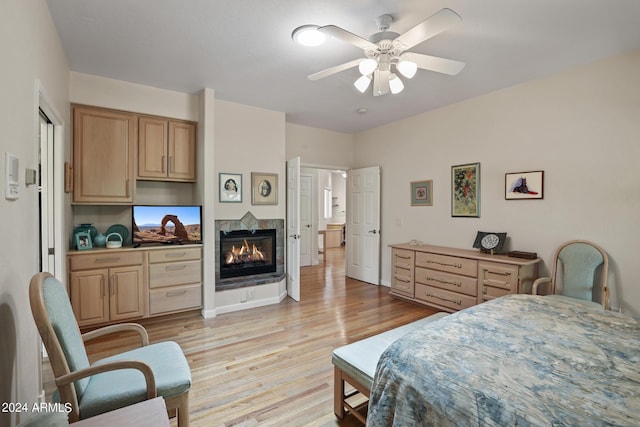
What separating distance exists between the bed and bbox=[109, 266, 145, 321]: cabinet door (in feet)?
9.55

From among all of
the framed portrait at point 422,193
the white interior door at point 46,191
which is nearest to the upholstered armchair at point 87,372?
the white interior door at point 46,191

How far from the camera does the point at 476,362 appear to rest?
1.30 metres

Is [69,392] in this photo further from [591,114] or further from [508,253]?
[591,114]

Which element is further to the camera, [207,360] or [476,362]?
[207,360]

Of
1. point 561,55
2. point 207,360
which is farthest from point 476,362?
point 561,55

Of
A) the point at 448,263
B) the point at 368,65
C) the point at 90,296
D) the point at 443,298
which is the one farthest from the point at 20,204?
the point at 443,298

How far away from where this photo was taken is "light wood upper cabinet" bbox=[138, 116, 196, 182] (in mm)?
3491

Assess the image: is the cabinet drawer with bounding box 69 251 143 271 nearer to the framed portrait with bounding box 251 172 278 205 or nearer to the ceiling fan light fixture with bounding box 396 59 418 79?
the framed portrait with bounding box 251 172 278 205

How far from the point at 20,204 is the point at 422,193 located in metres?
4.29

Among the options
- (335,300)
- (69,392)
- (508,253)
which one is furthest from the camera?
(335,300)

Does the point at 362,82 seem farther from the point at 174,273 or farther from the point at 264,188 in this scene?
the point at 174,273

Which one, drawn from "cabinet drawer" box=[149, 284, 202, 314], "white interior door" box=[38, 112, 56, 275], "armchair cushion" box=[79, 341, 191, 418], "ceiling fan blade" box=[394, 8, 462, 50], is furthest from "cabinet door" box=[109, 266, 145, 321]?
"ceiling fan blade" box=[394, 8, 462, 50]

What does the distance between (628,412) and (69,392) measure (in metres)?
2.11

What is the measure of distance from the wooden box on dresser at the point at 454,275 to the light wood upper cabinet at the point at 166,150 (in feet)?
10.1
